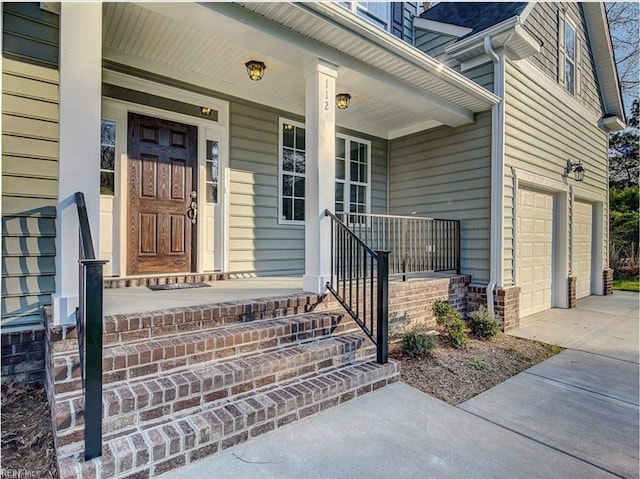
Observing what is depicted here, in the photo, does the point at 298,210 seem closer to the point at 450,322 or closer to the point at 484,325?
the point at 450,322

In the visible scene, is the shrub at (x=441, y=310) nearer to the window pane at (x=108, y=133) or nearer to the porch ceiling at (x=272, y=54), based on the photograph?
the porch ceiling at (x=272, y=54)

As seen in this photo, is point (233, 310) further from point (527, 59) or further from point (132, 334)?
point (527, 59)

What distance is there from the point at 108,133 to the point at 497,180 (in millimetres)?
5074

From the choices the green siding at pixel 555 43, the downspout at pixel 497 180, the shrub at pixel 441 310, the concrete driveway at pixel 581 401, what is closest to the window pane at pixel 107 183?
the concrete driveway at pixel 581 401

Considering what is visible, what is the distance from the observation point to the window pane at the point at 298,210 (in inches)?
219

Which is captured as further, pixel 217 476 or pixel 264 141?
pixel 264 141

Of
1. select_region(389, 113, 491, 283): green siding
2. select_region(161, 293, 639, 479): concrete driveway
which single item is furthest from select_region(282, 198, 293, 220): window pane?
select_region(161, 293, 639, 479): concrete driveway

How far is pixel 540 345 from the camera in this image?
457 centimetres

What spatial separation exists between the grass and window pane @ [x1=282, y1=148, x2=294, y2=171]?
31.0ft

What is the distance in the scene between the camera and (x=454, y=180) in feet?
18.9

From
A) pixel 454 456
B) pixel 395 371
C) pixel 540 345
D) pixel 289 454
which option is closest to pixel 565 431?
pixel 454 456

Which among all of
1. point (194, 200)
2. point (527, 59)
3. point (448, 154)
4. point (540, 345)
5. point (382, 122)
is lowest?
point (540, 345)

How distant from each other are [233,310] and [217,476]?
129 centimetres

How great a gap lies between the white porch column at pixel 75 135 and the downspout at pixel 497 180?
193 inches
